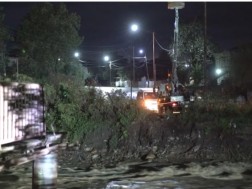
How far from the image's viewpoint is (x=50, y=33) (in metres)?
49.6

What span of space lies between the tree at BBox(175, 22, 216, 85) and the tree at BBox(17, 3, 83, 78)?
451 inches

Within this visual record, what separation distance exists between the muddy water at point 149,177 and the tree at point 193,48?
3204cm

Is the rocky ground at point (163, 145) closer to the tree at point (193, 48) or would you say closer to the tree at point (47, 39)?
the tree at point (47, 39)

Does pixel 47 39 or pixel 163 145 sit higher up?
pixel 47 39

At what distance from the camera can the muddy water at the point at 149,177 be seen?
16.9 metres

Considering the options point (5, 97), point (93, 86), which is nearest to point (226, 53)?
point (93, 86)

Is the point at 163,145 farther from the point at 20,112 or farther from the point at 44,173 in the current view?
the point at 20,112

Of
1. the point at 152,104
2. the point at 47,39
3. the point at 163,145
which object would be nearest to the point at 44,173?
the point at 163,145

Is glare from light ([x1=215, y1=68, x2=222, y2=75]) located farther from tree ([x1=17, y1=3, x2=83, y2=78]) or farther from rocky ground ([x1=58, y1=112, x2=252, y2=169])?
rocky ground ([x1=58, y1=112, x2=252, y2=169])

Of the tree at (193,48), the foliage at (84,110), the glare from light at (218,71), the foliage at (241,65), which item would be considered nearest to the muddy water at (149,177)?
the foliage at (84,110)

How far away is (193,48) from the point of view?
172 ft

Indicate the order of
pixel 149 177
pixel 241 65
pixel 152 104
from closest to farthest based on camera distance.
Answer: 1. pixel 149 177
2. pixel 152 104
3. pixel 241 65

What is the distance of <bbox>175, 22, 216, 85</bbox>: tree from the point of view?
52.1 m

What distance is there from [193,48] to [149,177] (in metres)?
35.7
